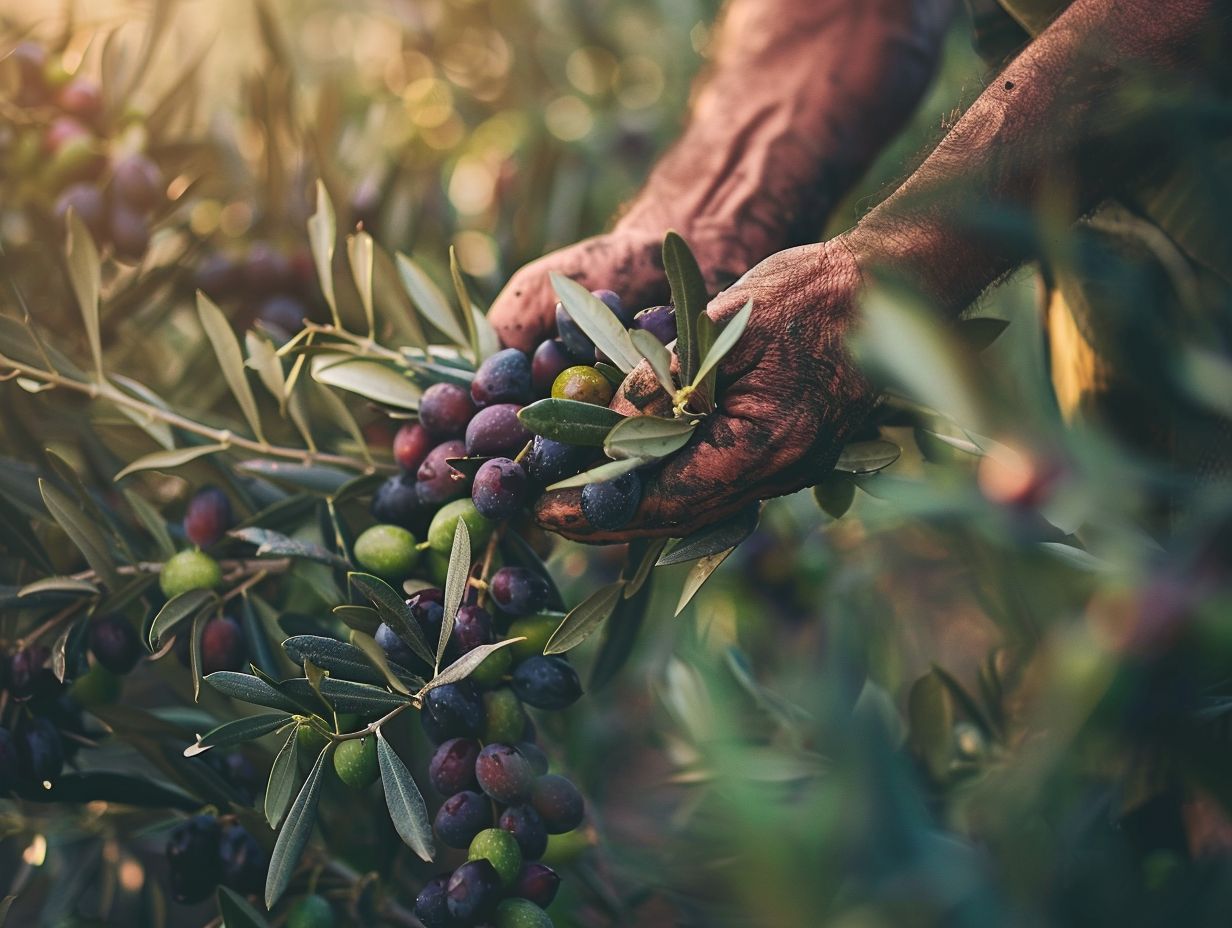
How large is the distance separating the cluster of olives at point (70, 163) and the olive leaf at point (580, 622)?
840 millimetres

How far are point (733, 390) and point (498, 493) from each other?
8.2 inches

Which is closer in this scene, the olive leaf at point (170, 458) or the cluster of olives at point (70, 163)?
the olive leaf at point (170, 458)

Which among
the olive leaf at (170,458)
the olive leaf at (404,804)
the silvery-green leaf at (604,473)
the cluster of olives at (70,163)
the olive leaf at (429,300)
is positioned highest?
the cluster of olives at (70,163)

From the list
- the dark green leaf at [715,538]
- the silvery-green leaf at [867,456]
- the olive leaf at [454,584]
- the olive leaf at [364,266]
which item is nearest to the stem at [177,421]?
the olive leaf at [364,266]

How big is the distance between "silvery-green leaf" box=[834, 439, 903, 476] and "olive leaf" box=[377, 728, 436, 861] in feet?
1.45

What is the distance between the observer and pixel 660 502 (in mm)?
767

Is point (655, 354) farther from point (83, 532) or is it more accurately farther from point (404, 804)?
point (83, 532)

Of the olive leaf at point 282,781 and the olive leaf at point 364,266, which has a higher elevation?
the olive leaf at point 364,266

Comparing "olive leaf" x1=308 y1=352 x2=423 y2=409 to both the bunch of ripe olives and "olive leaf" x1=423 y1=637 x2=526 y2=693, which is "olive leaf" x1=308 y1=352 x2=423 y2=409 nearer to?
the bunch of ripe olives

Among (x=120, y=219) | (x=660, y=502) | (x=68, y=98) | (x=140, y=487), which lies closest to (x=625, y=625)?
(x=660, y=502)

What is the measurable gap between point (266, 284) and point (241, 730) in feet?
2.34

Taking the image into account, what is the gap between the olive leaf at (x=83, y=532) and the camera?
2.92 feet

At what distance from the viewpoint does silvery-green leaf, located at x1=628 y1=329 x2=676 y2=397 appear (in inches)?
27.1

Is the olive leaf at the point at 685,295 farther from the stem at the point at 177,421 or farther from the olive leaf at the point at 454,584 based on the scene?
the stem at the point at 177,421
